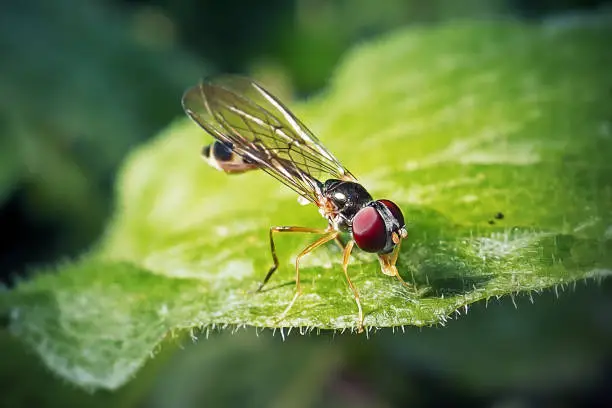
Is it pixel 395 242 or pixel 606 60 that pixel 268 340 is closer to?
pixel 395 242

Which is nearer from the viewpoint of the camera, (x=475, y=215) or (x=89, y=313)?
(x=475, y=215)

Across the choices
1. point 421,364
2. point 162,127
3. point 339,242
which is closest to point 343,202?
point 339,242

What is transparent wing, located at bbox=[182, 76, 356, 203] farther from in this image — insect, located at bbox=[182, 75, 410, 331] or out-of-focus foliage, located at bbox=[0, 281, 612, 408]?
out-of-focus foliage, located at bbox=[0, 281, 612, 408]

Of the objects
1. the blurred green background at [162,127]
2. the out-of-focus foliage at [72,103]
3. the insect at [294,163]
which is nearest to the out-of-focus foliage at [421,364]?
the blurred green background at [162,127]

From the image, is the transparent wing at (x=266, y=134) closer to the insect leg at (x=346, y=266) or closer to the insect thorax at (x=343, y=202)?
the insect thorax at (x=343, y=202)

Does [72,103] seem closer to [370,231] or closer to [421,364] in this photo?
[421,364]

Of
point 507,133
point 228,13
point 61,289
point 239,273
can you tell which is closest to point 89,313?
point 61,289

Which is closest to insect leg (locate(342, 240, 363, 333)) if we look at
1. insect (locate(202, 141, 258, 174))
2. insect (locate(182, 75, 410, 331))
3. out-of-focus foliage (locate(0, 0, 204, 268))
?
insect (locate(182, 75, 410, 331))

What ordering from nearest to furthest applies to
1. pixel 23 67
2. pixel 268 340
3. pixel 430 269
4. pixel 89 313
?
pixel 430 269
pixel 89 313
pixel 268 340
pixel 23 67
